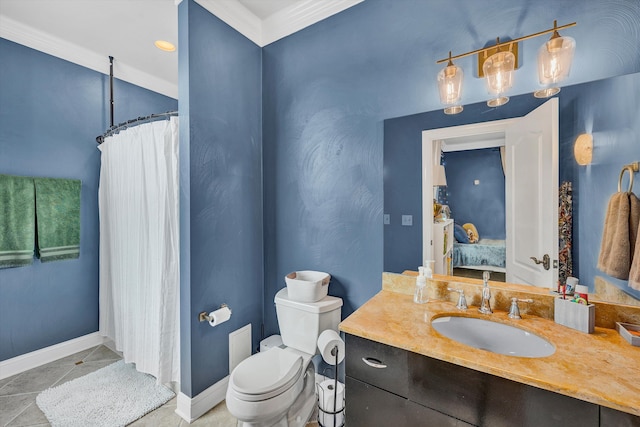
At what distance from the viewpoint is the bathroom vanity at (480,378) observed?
2.39 ft

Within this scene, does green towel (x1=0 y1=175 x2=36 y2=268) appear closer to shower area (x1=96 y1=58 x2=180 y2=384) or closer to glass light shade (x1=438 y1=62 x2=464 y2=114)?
shower area (x1=96 y1=58 x2=180 y2=384)

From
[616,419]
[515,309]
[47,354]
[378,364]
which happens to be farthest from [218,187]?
[47,354]

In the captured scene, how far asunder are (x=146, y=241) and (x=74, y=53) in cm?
184

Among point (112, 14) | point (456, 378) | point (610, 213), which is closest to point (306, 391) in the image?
point (456, 378)

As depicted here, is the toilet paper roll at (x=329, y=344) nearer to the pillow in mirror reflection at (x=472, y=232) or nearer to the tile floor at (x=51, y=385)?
the tile floor at (x=51, y=385)

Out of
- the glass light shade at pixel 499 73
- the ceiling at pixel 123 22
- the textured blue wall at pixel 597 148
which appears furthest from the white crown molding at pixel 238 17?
the textured blue wall at pixel 597 148

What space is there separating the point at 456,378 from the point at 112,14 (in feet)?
9.38

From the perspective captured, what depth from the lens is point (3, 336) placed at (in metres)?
2.05

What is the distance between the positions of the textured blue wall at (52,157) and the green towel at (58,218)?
0.08 m

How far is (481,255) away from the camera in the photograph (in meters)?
1.33

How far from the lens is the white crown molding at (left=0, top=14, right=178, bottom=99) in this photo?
79.8 inches

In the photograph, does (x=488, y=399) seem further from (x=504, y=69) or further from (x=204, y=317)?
(x=204, y=317)

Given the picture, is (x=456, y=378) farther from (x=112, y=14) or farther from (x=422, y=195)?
(x=112, y=14)

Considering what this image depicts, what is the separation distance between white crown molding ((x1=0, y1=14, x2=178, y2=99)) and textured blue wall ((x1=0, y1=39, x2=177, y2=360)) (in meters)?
0.05
